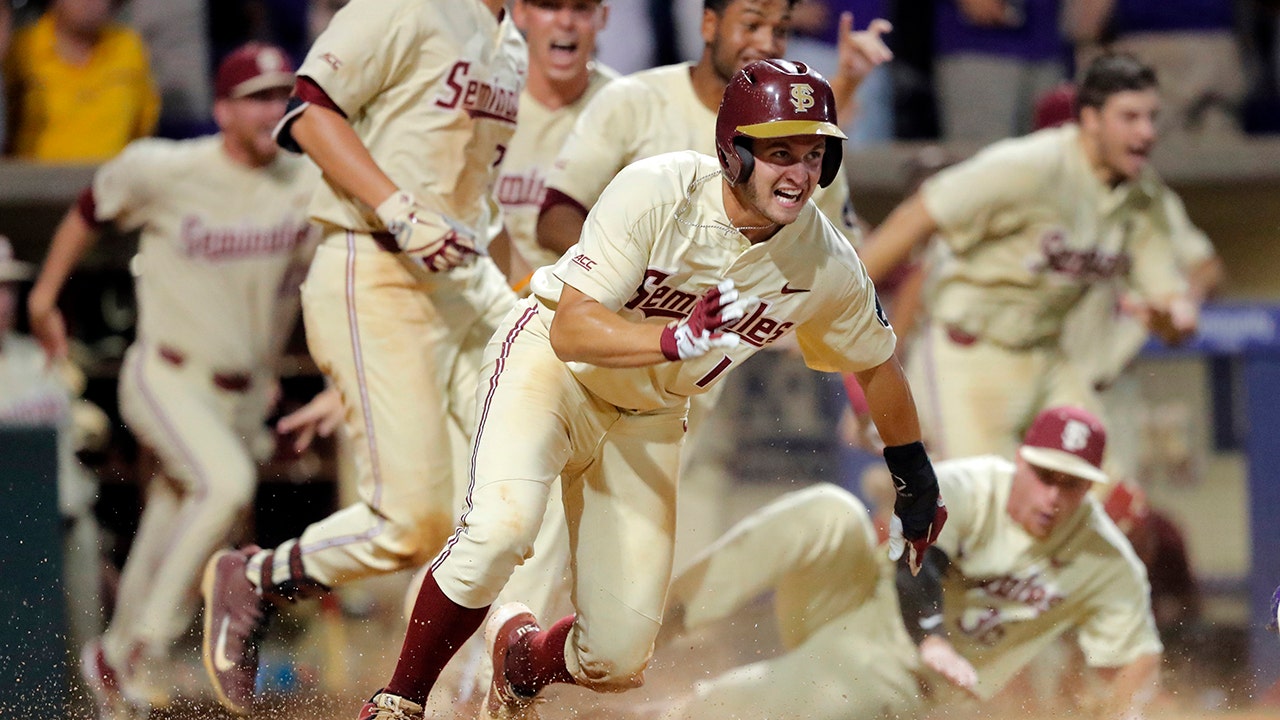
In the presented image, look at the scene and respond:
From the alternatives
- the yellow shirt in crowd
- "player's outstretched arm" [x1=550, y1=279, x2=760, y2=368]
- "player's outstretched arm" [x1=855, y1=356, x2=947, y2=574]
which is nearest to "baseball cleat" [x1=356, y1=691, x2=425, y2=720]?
"player's outstretched arm" [x1=550, y1=279, x2=760, y2=368]

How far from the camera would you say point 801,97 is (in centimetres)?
382

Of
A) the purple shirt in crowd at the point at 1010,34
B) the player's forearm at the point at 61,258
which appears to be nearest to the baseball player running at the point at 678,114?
the player's forearm at the point at 61,258

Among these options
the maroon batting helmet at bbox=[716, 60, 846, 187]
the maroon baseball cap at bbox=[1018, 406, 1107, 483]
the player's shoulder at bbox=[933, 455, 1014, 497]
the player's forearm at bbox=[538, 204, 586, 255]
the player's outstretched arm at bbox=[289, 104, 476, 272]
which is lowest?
the player's shoulder at bbox=[933, 455, 1014, 497]

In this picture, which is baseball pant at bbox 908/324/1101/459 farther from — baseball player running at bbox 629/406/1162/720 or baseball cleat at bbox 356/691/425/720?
baseball cleat at bbox 356/691/425/720

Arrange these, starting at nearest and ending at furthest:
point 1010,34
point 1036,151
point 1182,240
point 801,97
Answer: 1. point 801,97
2. point 1036,151
3. point 1182,240
4. point 1010,34

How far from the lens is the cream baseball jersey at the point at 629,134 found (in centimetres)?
526

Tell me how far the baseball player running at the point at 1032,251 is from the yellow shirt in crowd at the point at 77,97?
145 inches

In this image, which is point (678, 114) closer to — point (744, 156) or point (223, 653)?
point (744, 156)

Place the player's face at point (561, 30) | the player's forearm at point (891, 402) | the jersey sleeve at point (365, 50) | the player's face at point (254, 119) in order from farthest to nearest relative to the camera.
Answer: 1. the player's face at point (254, 119)
2. the player's face at point (561, 30)
3. the jersey sleeve at point (365, 50)
4. the player's forearm at point (891, 402)

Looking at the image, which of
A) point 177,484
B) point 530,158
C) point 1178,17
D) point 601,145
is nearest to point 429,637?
point 601,145

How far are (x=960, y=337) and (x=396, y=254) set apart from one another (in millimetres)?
3081

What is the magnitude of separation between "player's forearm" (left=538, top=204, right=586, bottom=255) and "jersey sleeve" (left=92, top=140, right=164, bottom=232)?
2709 mm

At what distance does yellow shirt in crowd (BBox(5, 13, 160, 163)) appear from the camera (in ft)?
27.4

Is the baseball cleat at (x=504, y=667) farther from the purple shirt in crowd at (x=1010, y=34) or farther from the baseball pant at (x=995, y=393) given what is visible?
the purple shirt in crowd at (x=1010, y=34)
